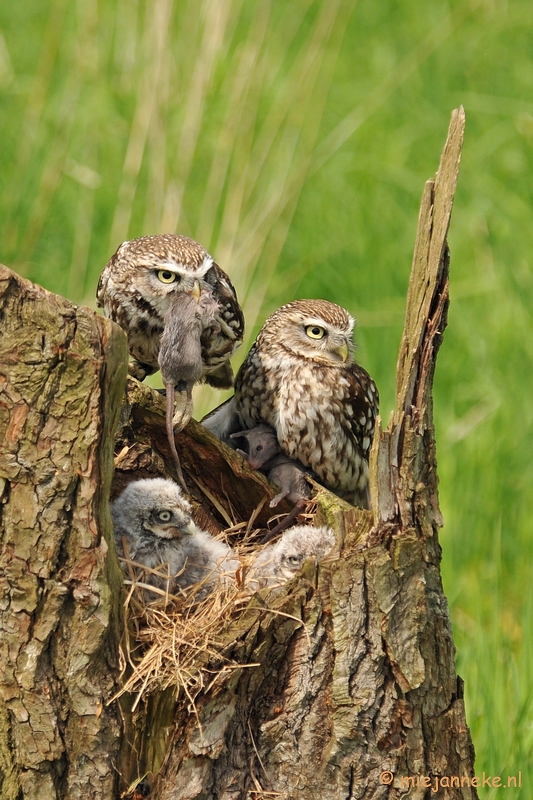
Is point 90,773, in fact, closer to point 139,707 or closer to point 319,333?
point 139,707

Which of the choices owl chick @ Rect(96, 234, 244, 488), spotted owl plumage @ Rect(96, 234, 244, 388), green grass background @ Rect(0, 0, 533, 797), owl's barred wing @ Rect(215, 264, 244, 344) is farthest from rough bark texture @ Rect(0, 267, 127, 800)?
green grass background @ Rect(0, 0, 533, 797)

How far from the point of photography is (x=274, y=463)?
4.13 m

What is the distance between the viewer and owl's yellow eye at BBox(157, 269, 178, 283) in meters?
3.92

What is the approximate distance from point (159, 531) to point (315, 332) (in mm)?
1330

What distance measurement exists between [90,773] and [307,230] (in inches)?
217

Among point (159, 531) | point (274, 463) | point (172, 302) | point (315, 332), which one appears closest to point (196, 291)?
point (172, 302)

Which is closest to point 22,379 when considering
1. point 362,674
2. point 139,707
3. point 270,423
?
point 139,707

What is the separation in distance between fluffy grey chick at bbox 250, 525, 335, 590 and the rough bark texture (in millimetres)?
703

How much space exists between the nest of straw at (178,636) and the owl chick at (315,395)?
3.37ft

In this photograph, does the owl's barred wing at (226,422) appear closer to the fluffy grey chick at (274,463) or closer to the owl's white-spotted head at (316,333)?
the fluffy grey chick at (274,463)

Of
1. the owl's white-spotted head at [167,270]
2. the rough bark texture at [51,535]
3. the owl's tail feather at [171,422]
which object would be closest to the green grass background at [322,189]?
the owl's tail feather at [171,422]

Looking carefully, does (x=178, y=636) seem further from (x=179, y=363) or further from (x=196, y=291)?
(x=196, y=291)

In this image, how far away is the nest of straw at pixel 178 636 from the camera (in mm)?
2619

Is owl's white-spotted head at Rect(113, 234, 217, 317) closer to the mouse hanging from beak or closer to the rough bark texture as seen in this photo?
the mouse hanging from beak
